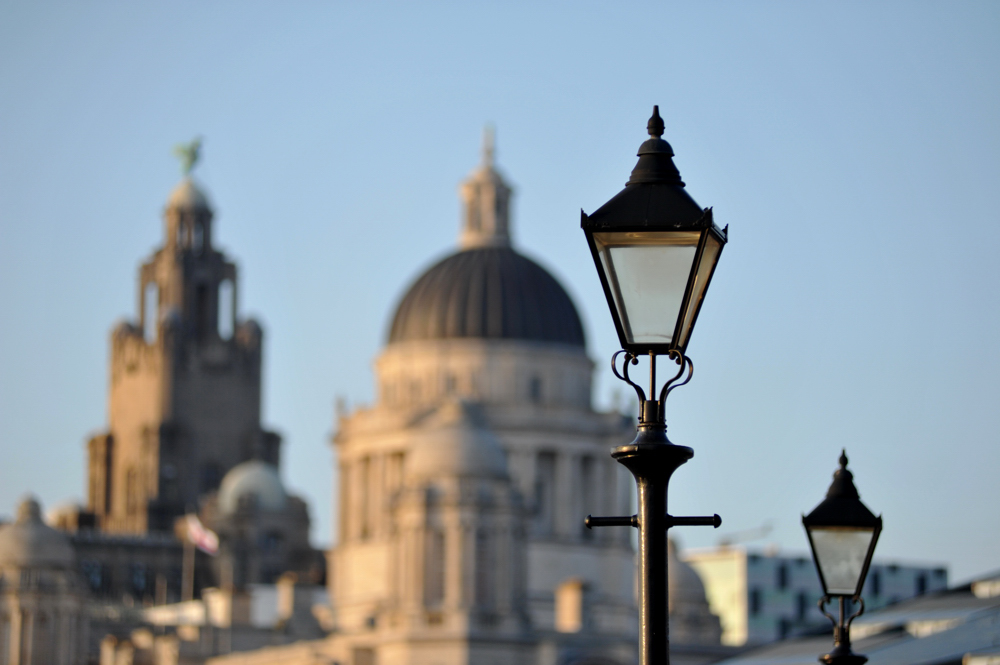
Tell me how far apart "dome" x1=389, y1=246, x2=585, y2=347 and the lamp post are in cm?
11870

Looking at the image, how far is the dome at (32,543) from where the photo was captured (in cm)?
11762

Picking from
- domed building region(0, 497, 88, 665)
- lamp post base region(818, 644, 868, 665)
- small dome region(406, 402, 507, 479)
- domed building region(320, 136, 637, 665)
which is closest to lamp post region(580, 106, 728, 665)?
lamp post base region(818, 644, 868, 665)

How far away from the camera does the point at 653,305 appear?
15078mm

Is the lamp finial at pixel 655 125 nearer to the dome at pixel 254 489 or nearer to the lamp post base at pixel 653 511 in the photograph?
the lamp post base at pixel 653 511

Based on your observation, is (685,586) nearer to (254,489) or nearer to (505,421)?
(505,421)

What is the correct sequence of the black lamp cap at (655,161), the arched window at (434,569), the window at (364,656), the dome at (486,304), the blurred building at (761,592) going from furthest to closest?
the blurred building at (761,592) < the dome at (486,304) < the arched window at (434,569) < the window at (364,656) < the black lamp cap at (655,161)

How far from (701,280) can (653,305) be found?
323 millimetres

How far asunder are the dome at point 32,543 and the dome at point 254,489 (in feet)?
97.2

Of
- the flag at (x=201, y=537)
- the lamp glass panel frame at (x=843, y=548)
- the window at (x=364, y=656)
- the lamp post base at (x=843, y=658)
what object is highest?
the flag at (x=201, y=537)

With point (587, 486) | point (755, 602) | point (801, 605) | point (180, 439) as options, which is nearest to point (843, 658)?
point (587, 486)

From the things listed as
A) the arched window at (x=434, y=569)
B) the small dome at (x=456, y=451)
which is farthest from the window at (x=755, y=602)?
the arched window at (x=434, y=569)

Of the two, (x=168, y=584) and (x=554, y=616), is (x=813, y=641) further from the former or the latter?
(x=168, y=584)

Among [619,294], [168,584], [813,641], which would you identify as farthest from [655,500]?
[168,584]

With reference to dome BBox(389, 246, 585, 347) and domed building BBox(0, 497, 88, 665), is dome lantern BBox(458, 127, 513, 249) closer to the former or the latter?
dome BBox(389, 246, 585, 347)
